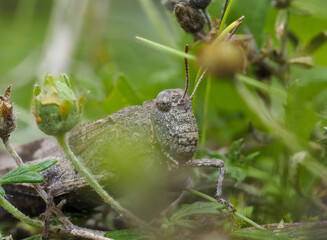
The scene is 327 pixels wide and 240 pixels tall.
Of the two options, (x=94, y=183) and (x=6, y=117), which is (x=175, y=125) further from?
(x=6, y=117)

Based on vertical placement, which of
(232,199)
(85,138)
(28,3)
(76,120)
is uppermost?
(28,3)

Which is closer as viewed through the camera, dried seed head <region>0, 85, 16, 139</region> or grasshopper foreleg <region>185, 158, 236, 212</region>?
dried seed head <region>0, 85, 16, 139</region>

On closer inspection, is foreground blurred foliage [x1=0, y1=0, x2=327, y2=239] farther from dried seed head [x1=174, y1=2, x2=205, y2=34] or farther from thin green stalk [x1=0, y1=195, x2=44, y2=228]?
thin green stalk [x1=0, y1=195, x2=44, y2=228]

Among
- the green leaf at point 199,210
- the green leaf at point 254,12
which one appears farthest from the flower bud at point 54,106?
the green leaf at point 254,12

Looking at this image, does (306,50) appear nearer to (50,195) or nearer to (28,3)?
(50,195)

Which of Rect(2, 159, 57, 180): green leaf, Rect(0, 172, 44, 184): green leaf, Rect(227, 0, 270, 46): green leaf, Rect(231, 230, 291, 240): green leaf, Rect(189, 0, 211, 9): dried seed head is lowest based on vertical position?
Rect(231, 230, 291, 240): green leaf

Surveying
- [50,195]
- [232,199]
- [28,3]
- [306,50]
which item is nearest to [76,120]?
[50,195]

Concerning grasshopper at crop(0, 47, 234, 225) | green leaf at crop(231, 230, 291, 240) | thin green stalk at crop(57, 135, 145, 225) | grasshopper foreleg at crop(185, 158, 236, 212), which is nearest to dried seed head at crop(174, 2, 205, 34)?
grasshopper at crop(0, 47, 234, 225)
